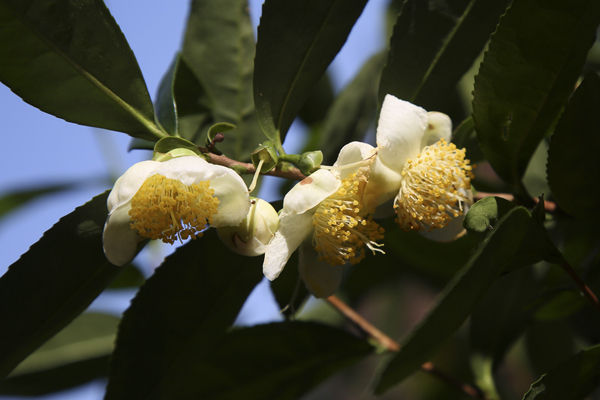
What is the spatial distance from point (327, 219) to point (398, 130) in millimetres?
147

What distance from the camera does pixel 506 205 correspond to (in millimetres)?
838

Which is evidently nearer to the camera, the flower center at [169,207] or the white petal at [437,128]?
the flower center at [169,207]

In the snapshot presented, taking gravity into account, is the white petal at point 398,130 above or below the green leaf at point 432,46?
below

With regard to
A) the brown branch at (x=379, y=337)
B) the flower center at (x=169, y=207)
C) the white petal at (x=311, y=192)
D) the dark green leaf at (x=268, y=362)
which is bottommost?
the dark green leaf at (x=268, y=362)

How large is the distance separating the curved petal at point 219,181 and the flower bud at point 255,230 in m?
0.01

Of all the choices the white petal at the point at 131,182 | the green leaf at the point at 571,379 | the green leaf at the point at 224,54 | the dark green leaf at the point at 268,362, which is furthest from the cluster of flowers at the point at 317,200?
the green leaf at the point at 224,54

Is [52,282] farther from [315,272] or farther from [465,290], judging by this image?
[465,290]

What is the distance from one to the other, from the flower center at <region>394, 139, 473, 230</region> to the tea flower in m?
0.05

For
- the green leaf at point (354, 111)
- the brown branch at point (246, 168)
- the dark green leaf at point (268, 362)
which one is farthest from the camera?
the green leaf at point (354, 111)

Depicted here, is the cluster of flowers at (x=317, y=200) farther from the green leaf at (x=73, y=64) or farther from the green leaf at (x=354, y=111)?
the green leaf at (x=354, y=111)

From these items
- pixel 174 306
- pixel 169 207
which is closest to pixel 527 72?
pixel 169 207

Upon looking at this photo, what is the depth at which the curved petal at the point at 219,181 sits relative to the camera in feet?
2.48

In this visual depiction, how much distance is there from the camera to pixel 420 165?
2.89 feet

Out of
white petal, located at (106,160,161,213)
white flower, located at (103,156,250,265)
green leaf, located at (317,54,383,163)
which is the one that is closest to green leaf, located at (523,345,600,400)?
white flower, located at (103,156,250,265)
